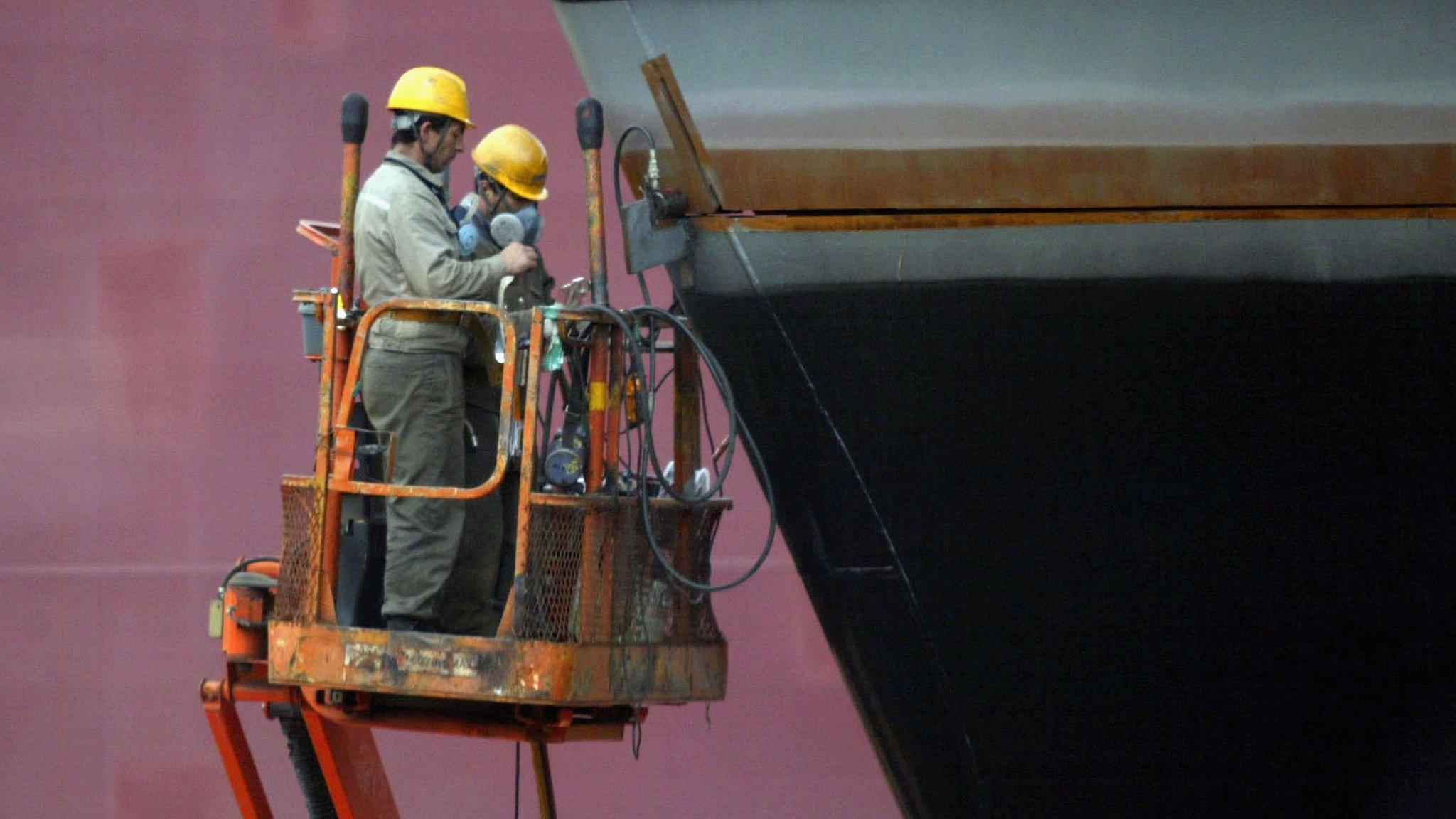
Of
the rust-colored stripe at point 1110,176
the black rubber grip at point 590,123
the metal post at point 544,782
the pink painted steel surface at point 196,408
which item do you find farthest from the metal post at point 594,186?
the pink painted steel surface at point 196,408

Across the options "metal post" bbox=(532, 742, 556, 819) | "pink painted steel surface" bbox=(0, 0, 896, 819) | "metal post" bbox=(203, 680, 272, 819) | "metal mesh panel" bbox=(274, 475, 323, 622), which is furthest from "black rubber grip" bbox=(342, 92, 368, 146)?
"pink painted steel surface" bbox=(0, 0, 896, 819)

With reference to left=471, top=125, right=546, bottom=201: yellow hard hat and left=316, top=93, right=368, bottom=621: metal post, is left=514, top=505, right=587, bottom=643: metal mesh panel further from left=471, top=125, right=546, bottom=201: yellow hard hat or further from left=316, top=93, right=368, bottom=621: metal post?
left=471, top=125, right=546, bottom=201: yellow hard hat

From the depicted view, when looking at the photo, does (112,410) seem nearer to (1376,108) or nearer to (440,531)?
(440,531)

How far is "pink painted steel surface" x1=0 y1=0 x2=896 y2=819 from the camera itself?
6879 mm

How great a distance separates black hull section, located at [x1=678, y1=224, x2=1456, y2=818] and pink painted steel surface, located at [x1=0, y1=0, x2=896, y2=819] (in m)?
2.85

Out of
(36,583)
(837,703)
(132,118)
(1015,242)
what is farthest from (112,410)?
(1015,242)

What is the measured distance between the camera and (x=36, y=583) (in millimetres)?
6945

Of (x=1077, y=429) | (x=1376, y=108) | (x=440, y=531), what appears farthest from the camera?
(x=440, y=531)

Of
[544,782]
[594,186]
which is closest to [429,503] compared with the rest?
[594,186]

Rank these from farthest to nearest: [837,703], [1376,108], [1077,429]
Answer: [837,703] → [1077,429] → [1376,108]

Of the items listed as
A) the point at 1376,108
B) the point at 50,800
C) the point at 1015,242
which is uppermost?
the point at 1376,108

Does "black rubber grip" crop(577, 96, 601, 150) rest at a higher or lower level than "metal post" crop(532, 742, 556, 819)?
higher

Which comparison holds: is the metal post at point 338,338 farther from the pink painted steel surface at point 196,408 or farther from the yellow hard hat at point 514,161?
the pink painted steel surface at point 196,408

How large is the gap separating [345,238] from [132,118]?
333cm
